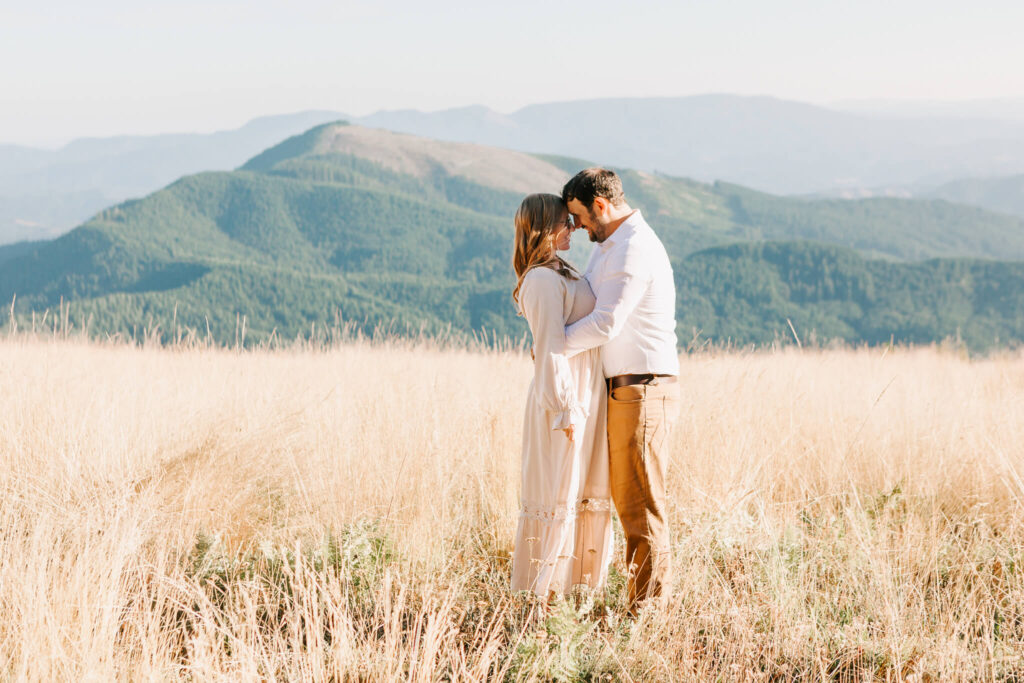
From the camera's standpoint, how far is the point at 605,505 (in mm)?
3500

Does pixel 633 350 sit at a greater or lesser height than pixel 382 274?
lesser

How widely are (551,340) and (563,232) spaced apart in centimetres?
45

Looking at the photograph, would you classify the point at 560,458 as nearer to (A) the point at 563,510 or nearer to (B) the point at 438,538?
(A) the point at 563,510

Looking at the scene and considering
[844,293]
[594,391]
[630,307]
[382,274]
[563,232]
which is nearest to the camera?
[630,307]

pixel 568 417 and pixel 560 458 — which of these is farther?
pixel 560 458

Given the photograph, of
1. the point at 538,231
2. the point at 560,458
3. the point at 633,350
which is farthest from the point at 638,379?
the point at 538,231

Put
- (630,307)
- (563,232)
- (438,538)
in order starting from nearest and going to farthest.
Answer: (630,307)
(563,232)
(438,538)

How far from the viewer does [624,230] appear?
3.24 meters

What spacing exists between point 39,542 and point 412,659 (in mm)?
1892

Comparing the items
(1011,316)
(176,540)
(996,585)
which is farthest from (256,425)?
(1011,316)

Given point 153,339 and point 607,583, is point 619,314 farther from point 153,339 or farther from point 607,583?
point 153,339

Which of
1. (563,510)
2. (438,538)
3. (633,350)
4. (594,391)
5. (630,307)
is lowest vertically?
(438,538)

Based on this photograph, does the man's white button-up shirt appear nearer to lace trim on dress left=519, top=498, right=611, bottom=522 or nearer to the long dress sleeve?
the long dress sleeve

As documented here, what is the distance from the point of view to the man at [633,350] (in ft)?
10.5
